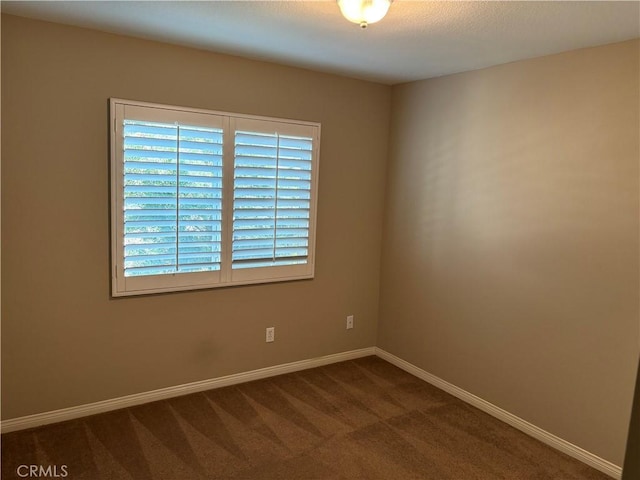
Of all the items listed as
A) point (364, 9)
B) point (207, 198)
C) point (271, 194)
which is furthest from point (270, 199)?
point (364, 9)

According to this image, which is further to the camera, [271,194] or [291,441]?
[271,194]

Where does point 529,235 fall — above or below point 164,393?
above

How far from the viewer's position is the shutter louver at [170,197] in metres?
2.89

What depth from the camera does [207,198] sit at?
3.15m

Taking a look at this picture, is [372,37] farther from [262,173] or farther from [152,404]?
[152,404]

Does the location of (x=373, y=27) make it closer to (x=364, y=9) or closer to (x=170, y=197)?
(x=364, y=9)

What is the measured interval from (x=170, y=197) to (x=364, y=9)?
171 cm

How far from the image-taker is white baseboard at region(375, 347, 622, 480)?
2.66m

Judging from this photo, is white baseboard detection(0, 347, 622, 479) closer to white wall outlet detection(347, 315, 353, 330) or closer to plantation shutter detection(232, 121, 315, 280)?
white wall outlet detection(347, 315, 353, 330)

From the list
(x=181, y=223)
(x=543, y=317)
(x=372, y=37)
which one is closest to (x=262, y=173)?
(x=181, y=223)

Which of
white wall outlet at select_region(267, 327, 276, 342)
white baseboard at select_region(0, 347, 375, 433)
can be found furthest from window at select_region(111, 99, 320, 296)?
white baseboard at select_region(0, 347, 375, 433)

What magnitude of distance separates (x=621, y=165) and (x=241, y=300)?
8.29ft

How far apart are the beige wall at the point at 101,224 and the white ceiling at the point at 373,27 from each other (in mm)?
194

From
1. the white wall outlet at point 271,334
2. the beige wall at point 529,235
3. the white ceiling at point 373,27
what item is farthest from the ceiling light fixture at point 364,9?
the white wall outlet at point 271,334
